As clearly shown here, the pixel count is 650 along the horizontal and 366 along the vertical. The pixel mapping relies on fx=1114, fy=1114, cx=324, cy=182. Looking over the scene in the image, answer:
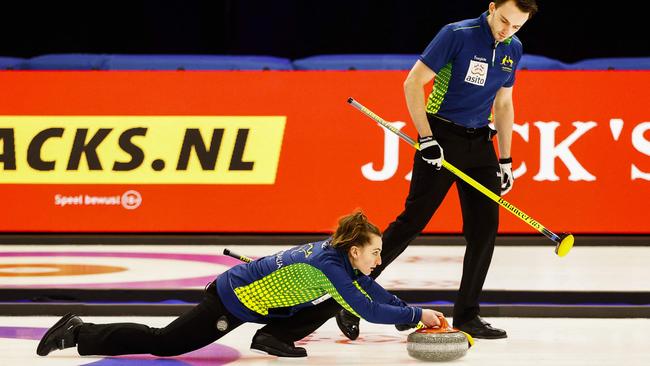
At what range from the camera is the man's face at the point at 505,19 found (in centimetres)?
519

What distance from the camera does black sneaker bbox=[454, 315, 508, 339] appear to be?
17.4 feet

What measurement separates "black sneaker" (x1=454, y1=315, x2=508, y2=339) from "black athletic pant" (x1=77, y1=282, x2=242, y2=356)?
1.25 m

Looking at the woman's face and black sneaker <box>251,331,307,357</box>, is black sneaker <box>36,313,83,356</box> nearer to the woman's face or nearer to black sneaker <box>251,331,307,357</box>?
black sneaker <box>251,331,307,357</box>

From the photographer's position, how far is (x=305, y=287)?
4688 millimetres

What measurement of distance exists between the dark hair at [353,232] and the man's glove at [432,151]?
30.4 inches

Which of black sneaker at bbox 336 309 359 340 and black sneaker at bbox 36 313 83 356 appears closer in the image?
black sneaker at bbox 36 313 83 356

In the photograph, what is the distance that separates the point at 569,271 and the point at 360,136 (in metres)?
2.29

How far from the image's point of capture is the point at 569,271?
7418 millimetres

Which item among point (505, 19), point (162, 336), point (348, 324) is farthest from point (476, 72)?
point (162, 336)

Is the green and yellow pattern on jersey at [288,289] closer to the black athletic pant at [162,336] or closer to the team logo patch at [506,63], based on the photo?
the black athletic pant at [162,336]

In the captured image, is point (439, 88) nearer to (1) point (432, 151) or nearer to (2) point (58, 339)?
(1) point (432, 151)

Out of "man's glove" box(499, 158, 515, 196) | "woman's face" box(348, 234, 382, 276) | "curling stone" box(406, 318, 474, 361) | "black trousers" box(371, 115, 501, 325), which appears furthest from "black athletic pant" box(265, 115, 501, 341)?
"woman's face" box(348, 234, 382, 276)

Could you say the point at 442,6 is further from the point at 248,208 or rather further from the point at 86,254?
the point at 86,254

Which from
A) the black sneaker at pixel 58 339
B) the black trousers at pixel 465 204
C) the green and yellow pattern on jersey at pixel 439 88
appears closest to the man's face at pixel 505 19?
the green and yellow pattern on jersey at pixel 439 88
